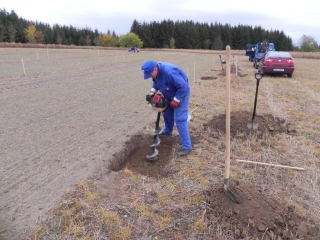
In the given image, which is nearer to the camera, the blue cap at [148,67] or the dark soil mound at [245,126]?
the blue cap at [148,67]

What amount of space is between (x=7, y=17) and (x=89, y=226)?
275 ft

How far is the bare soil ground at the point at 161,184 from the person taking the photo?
2996 mm

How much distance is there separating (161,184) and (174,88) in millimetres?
1716

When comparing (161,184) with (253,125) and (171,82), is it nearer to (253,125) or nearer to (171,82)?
(171,82)

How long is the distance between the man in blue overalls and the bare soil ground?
0.47 meters

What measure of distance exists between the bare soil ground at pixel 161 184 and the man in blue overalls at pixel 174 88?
47 centimetres

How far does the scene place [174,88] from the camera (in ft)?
15.7

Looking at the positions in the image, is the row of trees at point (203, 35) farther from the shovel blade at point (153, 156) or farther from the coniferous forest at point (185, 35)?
the shovel blade at point (153, 156)

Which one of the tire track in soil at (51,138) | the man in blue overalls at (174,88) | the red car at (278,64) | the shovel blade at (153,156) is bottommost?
the shovel blade at (153,156)

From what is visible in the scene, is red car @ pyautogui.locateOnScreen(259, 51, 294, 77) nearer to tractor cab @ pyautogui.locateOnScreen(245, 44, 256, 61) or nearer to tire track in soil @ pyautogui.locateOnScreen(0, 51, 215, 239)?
tire track in soil @ pyautogui.locateOnScreen(0, 51, 215, 239)

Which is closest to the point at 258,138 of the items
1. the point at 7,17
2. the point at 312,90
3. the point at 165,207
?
the point at 165,207

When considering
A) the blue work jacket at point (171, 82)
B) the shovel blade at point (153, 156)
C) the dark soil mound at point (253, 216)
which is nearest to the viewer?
the dark soil mound at point (253, 216)

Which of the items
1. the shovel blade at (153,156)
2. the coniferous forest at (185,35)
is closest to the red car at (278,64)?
the shovel blade at (153,156)

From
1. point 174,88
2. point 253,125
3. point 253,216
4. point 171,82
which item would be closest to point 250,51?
point 253,125
